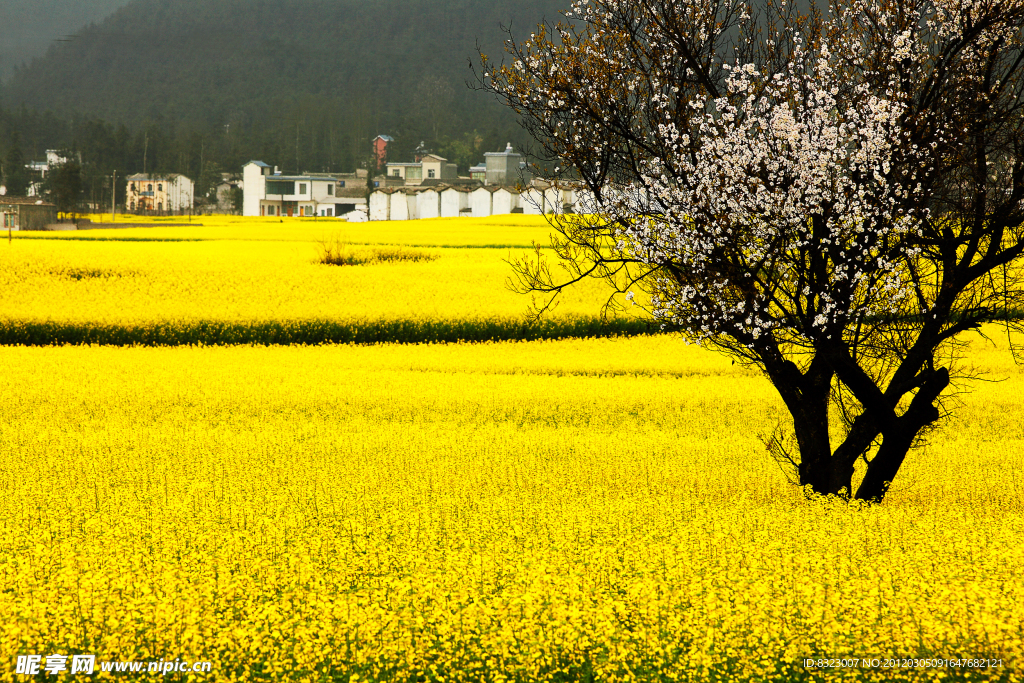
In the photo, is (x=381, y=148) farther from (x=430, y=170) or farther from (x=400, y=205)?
(x=400, y=205)

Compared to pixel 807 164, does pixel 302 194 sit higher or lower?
higher

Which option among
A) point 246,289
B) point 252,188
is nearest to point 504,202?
point 252,188

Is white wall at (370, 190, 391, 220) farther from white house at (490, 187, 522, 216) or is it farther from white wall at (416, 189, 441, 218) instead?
white house at (490, 187, 522, 216)

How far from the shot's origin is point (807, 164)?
7.83 m

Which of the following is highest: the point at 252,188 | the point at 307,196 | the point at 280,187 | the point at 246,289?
the point at 252,188

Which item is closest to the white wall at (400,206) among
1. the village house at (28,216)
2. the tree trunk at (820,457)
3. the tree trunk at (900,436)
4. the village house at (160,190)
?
the village house at (28,216)

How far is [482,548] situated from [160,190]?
447 ft

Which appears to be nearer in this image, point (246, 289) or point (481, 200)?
point (246, 289)

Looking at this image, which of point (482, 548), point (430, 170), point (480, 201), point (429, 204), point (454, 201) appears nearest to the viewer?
point (482, 548)

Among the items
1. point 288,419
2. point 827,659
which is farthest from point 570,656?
point 288,419

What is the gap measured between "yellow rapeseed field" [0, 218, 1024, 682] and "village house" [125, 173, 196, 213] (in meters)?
126

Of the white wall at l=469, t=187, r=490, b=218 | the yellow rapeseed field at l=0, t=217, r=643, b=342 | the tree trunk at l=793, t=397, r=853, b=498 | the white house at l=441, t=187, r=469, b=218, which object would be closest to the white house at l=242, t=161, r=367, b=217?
the white house at l=441, t=187, r=469, b=218

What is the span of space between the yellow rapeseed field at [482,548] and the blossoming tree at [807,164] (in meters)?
1.77

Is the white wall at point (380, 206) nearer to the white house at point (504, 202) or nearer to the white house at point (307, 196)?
the white house at point (504, 202)
